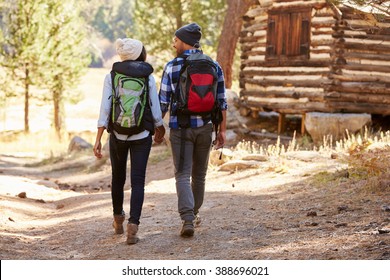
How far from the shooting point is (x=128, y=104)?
6.57m

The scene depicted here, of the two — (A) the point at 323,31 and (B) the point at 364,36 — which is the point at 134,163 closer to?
(A) the point at 323,31

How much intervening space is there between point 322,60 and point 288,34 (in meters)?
1.25

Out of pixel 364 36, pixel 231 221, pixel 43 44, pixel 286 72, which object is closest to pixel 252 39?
pixel 286 72

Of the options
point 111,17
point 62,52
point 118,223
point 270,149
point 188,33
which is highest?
point 188,33

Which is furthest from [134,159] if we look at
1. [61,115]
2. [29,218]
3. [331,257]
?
[61,115]

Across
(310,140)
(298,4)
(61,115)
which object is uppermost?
(298,4)

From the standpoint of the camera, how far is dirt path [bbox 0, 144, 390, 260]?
248 inches

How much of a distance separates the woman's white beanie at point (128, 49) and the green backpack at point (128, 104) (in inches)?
9.0

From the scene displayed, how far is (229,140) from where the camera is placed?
1867 centimetres

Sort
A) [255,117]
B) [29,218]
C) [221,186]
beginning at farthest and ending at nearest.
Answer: [255,117] < [221,186] < [29,218]

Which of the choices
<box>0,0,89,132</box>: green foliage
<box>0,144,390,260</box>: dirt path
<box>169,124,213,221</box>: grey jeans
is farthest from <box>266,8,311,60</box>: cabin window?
<box>169,124,213,221</box>: grey jeans

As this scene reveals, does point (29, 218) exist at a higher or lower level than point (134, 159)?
lower

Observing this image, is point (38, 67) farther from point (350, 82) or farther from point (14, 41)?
point (350, 82)

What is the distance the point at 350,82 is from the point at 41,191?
362 inches
